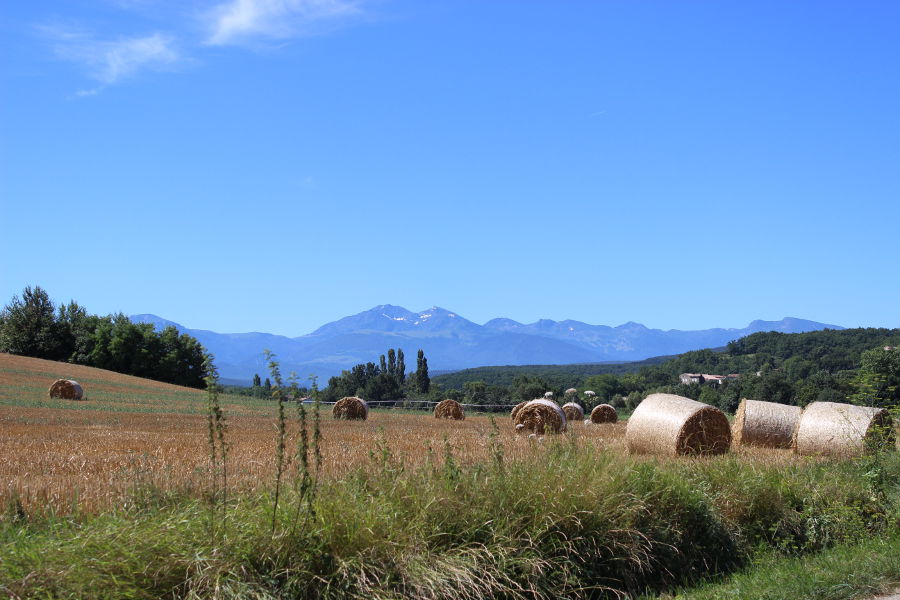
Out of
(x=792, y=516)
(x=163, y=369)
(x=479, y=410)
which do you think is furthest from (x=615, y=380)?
(x=792, y=516)

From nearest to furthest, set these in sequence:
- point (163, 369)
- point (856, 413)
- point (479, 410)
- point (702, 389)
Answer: point (856, 413) → point (479, 410) → point (702, 389) → point (163, 369)

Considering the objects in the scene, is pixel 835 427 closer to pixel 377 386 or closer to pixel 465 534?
pixel 465 534

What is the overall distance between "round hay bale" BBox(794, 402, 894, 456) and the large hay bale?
1674 mm

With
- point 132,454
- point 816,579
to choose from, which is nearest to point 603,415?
point 132,454

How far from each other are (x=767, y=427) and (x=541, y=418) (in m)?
6.40

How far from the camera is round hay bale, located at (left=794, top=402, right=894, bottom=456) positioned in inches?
585

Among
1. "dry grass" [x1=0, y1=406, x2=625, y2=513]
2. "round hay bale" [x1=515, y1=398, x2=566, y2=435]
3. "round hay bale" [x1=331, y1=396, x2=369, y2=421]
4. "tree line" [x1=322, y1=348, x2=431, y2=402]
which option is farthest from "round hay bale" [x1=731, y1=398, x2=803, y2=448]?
"tree line" [x1=322, y1=348, x2=431, y2=402]

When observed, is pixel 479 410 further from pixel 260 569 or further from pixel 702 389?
pixel 260 569

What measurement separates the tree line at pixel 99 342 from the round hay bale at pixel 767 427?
219 ft

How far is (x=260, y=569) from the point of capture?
20.7ft

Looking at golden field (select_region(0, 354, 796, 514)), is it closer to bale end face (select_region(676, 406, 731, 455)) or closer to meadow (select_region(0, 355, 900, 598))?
meadow (select_region(0, 355, 900, 598))

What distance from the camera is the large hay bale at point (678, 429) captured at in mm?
15000

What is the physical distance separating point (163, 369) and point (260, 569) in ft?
245

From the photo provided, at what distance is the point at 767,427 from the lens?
665 inches
